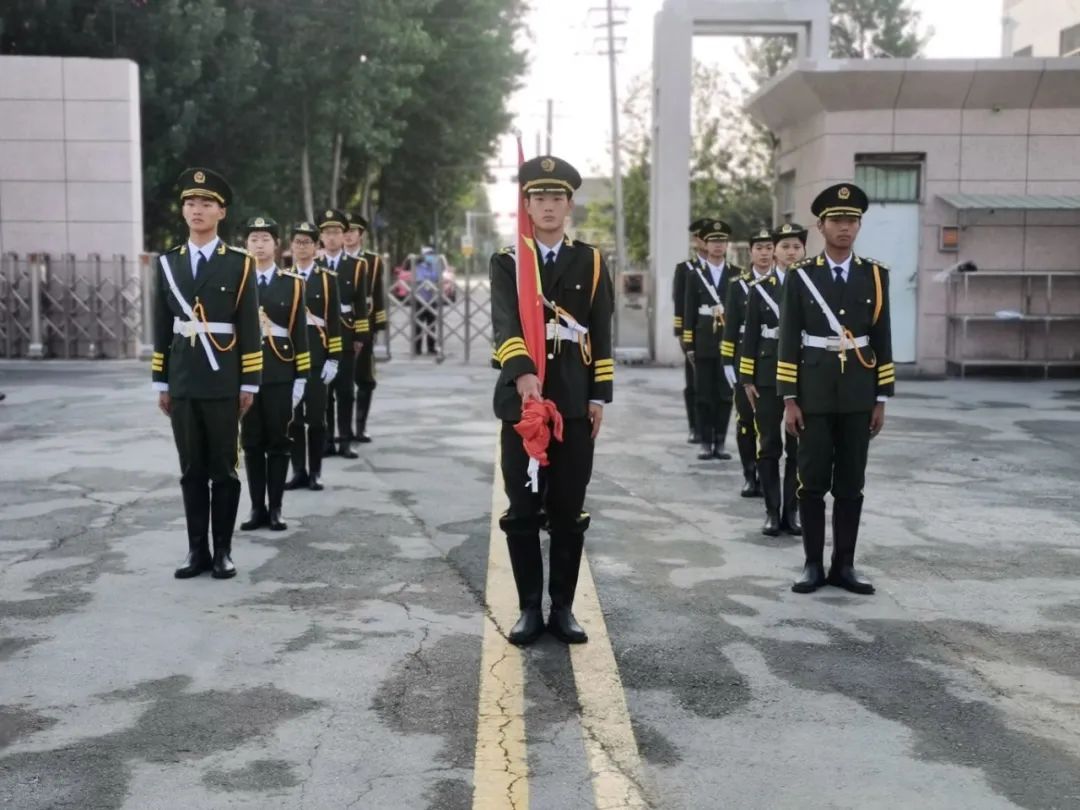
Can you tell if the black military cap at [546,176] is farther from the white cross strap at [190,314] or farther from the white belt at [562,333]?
the white cross strap at [190,314]

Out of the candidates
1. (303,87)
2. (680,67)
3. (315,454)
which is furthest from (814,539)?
(303,87)

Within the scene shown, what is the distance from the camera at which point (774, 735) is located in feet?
14.7

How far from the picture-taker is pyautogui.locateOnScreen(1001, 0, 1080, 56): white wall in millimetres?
30078

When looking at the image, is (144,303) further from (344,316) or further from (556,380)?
(556,380)

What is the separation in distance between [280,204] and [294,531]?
93.8 ft

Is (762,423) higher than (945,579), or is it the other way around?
(762,423)

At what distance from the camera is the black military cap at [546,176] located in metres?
5.39

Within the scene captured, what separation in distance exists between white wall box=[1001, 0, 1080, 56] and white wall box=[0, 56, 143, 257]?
20.6 meters

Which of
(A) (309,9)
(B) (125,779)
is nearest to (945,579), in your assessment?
(B) (125,779)

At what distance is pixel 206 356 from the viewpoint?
6695mm

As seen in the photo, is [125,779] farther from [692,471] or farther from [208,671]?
[692,471]

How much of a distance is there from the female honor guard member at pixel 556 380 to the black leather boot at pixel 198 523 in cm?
200

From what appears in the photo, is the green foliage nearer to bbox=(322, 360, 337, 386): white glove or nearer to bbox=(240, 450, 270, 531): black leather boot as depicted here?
bbox=(322, 360, 337, 386): white glove

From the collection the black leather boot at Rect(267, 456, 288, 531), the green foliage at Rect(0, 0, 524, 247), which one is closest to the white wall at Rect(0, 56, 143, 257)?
the green foliage at Rect(0, 0, 524, 247)
